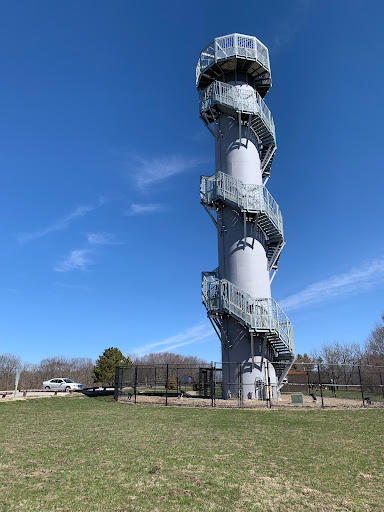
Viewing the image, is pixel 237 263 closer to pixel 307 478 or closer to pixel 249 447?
pixel 249 447

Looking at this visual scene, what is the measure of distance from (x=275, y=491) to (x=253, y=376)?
18.1 metres

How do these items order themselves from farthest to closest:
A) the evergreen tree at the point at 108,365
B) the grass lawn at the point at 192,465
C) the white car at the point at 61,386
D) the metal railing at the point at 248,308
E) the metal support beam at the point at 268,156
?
the evergreen tree at the point at 108,365 → the white car at the point at 61,386 → the metal support beam at the point at 268,156 → the metal railing at the point at 248,308 → the grass lawn at the point at 192,465

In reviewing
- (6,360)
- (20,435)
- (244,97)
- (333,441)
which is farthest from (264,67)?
(6,360)

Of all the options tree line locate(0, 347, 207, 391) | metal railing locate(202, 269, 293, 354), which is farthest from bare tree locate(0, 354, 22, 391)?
metal railing locate(202, 269, 293, 354)

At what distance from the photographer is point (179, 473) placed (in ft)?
25.3

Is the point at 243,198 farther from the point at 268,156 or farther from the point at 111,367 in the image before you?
the point at 111,367

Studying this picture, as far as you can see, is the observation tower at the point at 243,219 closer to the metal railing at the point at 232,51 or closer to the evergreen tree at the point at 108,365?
the metal railing at the point at 232,51

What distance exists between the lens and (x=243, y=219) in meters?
26.9

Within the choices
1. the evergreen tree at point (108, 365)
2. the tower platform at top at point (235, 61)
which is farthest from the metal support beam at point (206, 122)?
the evergreen tree at point (108, 365)

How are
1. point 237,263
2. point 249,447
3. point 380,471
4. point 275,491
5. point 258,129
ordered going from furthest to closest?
point 258,129 < point 237,263 < point 249,447 < point 380,471 < point 275,491

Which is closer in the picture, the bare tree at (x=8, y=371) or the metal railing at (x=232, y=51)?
the metal railing at (x=232, y=51)

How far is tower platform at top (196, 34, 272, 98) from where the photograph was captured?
100 feet

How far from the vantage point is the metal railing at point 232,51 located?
30.5 m

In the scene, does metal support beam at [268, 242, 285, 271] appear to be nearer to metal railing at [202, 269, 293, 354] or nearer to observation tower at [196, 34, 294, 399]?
observation tower at [196, 34, 294, 399]
